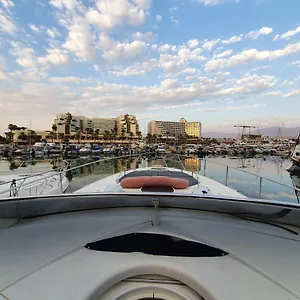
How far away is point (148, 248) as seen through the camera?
126 centimetres

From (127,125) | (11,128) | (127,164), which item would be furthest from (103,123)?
(127,164)

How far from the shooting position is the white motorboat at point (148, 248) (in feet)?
3.41

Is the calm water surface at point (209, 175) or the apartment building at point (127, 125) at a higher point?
the apartment building at point (127, 125)

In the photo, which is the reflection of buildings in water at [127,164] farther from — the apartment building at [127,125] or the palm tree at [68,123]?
the apartment building at [127,125]

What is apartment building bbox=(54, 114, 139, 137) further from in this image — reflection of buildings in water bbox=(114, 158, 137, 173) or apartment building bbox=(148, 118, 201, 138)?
reflection of buildings in water bbox=(114, 158, 137, 173)

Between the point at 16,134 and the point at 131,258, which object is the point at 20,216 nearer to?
the point at 131,258

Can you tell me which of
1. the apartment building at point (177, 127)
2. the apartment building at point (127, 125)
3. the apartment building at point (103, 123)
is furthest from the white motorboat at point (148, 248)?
the apartment building at point (177, 127)

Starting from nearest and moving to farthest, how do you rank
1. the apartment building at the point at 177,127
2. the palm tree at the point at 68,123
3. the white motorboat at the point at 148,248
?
the white motorboat at the point at 148,248 < the palm tree at the point at 68,123 < the apartment building at the point at 177,127

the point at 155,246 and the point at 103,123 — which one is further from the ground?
the point at 103,123

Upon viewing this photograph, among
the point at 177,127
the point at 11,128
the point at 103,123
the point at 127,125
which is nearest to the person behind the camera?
the point at 11,128

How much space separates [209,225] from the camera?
1.48 m

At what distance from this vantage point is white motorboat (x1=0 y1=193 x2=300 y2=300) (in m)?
1.04

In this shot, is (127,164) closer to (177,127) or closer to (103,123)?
(103,123)

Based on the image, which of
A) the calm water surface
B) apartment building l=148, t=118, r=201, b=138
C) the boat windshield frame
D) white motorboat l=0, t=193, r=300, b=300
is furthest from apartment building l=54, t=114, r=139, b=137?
white motorboat l=0, t=193, r=300, b=300
